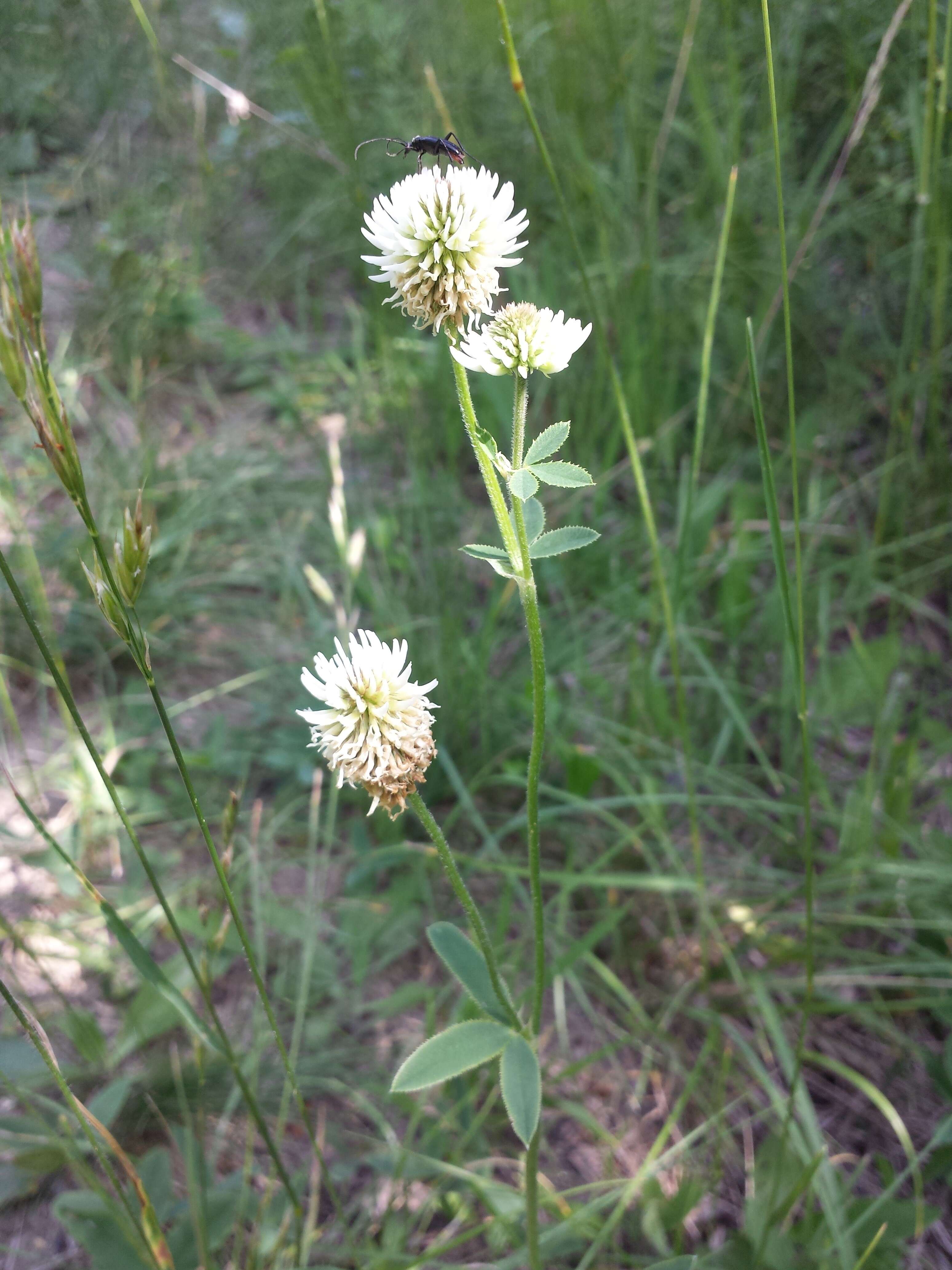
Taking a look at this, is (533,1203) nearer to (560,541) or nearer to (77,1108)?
(77,1108)

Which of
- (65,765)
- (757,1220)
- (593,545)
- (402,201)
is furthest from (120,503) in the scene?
(757,1220)

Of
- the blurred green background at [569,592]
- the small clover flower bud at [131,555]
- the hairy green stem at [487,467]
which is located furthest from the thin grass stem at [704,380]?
the small clover flower bud at [131,555]

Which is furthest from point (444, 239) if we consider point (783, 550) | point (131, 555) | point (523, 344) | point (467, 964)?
point (467, 964)

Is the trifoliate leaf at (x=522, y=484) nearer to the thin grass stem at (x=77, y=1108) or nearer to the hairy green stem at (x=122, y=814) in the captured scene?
the hairy green stem at (x=122, y=814)

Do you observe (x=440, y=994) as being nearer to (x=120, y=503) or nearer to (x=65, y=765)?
(x=65, y=765)

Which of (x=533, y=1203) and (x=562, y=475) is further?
(x=533, y=1203)

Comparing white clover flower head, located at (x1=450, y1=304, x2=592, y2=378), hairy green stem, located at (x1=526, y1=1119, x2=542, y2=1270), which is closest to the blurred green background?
hairy green stem, located at (x1=526, y1=1119, x2=542, y2=1270)
